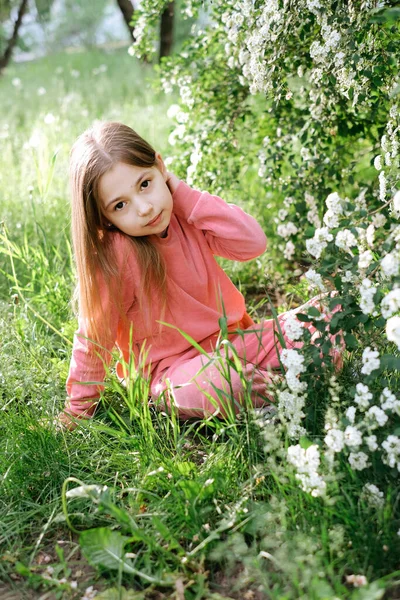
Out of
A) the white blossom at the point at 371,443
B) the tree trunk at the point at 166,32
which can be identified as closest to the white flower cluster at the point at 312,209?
the white blossom at the point at 371,443

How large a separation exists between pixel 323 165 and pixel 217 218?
2.93ft

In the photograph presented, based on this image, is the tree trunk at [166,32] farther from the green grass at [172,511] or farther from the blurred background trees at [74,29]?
the blurred background trees at [74,29]

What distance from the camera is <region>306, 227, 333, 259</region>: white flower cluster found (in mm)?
1765

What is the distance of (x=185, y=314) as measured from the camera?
240cm

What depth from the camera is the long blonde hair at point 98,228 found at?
2.14m

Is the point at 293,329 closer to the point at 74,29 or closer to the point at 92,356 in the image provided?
the point at 92,356

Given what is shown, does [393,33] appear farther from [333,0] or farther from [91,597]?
[91,597]

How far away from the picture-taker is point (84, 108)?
Result: 6.74 meters

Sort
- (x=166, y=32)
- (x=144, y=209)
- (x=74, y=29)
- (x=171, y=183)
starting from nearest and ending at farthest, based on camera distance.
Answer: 1. (x=144, y=209)
2. (x=171, y=183)
3. (x=166, y=32)
4. (x=74, y=29)

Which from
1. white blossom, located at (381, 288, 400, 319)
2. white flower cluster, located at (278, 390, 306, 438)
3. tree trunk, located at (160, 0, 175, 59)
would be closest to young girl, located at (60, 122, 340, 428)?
white flower cluster, located at (278, 390, 306, 438)

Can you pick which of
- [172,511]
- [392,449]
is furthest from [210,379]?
[392,449]

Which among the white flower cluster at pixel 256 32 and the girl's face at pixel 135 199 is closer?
the girl's face at pixel 135 199

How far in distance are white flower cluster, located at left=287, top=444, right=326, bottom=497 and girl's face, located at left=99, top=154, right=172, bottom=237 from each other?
3.00 feet

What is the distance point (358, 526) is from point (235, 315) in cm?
105
